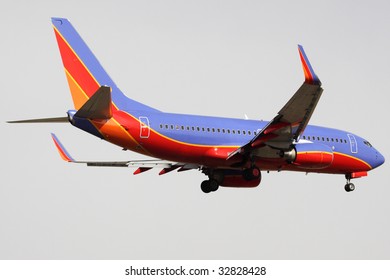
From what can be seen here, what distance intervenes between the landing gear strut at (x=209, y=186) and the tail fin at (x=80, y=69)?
6683mm

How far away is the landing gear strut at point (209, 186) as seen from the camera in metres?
50.8

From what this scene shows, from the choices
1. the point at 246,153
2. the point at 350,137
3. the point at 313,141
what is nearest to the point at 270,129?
the point at 246,153

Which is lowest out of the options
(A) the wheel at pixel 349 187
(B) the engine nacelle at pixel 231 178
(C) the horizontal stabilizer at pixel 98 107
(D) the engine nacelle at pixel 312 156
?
(C) the horizontal stabilizer at pixel 98 107

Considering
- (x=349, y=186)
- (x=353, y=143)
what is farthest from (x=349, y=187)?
(x=353, y=143)

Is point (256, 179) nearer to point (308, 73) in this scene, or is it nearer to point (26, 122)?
point (308, 73)

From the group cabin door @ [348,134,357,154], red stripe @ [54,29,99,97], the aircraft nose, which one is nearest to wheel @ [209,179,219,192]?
cabin door @ [348,134,357,154]

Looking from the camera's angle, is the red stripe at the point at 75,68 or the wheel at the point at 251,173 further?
the wheel at the point at 251,173

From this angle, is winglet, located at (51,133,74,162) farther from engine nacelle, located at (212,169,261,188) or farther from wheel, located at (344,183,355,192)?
wheel, located at (344,183,355,192)

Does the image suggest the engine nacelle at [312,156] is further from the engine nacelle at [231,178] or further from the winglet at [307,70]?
the winglet at [307,70]

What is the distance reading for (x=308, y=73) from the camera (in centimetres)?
4103

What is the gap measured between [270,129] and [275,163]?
11.5 ft

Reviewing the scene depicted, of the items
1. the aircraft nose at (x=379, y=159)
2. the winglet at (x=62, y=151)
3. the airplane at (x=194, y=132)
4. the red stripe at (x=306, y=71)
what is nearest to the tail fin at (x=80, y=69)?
the airplane at (x=194, y=132)

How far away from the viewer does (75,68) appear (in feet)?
149

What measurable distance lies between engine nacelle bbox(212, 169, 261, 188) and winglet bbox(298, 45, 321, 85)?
11206 mm
